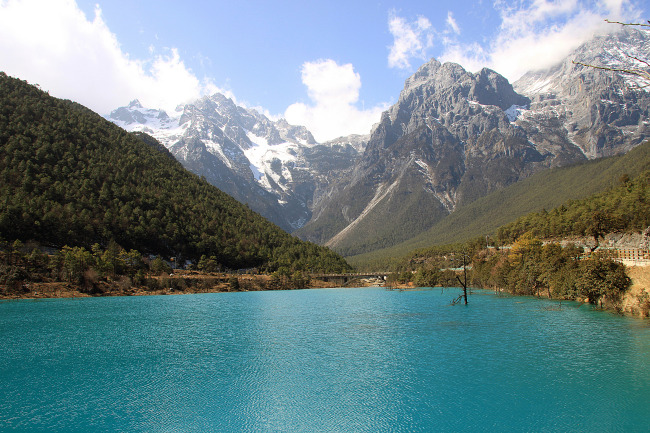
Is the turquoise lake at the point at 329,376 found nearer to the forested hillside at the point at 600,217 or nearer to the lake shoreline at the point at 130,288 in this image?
the lake shoreline at the point at 130,288

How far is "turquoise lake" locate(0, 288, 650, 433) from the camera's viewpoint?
80.2 feet

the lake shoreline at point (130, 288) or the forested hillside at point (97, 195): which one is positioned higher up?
the forested hillside at point (97, 195)

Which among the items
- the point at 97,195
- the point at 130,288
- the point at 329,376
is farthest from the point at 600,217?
→ the point at 97,195

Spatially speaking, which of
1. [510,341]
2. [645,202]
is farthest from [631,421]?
[645,202]

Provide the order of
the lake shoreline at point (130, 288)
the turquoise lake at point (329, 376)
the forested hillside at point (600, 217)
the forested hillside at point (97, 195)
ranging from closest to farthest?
the turquoise lake at point (329, 376)
the lake shoreline at point (130, 288)
the forested hillside at point (600, 217)
the forested hillside at point (97, 195)

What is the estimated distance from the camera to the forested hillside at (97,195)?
12538cm

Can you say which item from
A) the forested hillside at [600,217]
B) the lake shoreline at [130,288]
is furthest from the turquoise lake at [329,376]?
the forested hillside at [600,217]

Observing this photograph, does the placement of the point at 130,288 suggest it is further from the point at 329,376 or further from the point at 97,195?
the point at 329,376

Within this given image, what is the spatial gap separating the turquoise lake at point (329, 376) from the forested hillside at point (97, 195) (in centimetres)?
7654

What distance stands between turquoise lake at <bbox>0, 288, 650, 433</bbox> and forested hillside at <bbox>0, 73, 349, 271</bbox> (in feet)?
251

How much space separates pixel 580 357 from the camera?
123 ft

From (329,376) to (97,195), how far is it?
141 m

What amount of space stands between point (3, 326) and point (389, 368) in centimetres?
5365

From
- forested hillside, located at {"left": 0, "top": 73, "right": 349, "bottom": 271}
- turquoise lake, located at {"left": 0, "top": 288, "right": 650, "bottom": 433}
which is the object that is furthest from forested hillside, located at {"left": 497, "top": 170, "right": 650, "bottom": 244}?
forested hillside, located at {"left": 0, "top": 73, "right": 349, "bottom": 271}
